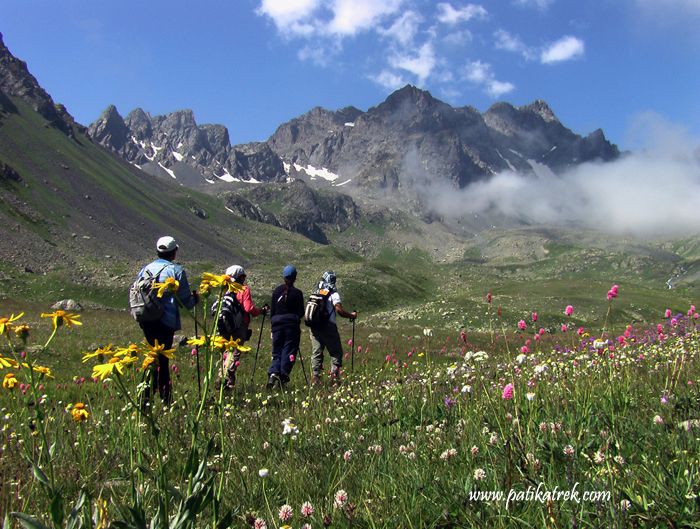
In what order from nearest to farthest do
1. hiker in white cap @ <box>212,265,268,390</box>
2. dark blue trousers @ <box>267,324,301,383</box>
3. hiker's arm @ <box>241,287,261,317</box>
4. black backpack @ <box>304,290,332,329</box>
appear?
hiker in white cap @ <box>212,265,268,390</box> < hiker's arm @ <box>241,287,261,317</box> < dark blue trousers @ <box>267,324,301,383</box> < black backpack @ <box>304,290,332,329</box>

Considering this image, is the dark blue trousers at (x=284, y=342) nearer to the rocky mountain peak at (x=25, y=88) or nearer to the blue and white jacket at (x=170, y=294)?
the blue and white jacket at (x=170, y=294)

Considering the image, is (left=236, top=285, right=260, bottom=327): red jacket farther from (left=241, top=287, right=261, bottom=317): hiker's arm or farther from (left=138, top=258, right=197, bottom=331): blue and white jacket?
(left=138, top=258, right=197, bottom=331): blue and white jacket

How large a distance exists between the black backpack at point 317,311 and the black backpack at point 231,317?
186cm

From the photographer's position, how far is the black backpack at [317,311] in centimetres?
1226

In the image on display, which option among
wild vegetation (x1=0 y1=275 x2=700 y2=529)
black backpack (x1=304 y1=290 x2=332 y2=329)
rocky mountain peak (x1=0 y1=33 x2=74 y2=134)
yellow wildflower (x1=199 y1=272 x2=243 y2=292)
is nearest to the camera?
wild vegetation (x1=0 y1=275 x2=700 y2=529)

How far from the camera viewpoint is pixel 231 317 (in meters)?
10.6

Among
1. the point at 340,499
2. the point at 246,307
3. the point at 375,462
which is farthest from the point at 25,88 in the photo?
the point at 340,499

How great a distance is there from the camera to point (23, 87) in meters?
173

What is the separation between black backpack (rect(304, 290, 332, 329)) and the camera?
483 inches

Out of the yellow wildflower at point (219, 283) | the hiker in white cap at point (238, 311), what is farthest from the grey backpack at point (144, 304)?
the yellow wildflower at point (219, 283)

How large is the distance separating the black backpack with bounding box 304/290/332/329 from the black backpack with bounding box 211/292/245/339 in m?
1.86

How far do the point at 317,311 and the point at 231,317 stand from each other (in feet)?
7.89

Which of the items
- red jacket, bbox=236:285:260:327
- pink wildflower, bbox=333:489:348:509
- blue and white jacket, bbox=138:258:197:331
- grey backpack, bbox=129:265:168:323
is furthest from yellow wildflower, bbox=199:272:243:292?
red jacket, bbox=236:285:260:327

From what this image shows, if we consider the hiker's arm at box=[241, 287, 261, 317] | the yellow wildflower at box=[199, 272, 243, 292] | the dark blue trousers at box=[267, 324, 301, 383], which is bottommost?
the dark blue trousers at box=[267, 324, 301, 383]
